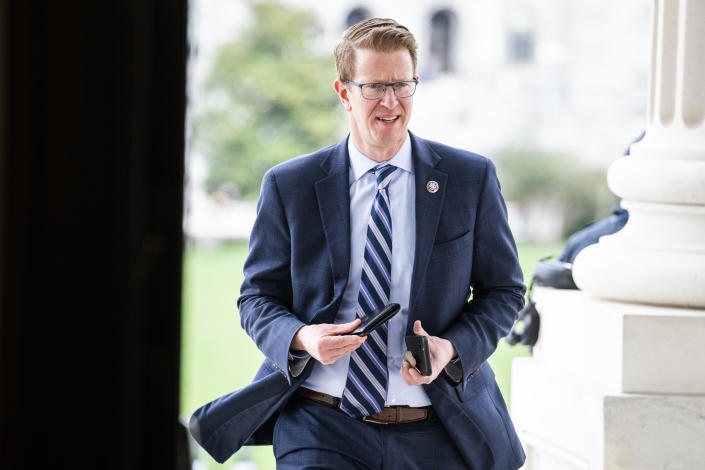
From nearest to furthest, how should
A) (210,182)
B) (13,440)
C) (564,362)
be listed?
1. (13,440)
2. (564,362)
3. (210,182)

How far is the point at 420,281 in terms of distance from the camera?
241 cm

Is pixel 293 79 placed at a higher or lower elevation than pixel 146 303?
higher

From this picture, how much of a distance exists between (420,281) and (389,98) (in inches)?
18.7

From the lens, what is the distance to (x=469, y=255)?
251 cm

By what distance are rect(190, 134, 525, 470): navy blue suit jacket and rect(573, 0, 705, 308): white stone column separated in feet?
1.85

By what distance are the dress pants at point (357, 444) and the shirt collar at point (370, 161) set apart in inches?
25.0

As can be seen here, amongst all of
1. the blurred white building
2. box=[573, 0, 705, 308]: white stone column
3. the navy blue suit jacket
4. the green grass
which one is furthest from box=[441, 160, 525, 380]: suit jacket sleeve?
the blurred white building

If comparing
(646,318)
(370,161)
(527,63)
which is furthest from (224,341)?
(527,63)

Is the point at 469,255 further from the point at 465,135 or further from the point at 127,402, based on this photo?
the point at 465,135

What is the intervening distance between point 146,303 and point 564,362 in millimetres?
2156

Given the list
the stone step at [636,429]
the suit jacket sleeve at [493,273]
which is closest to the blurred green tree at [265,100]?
the stone step at [636,429]

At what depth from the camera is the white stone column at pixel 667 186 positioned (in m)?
2.90

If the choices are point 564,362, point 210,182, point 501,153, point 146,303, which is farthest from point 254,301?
point 501,153

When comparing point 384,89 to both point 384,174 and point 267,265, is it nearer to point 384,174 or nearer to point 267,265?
point 384,174
